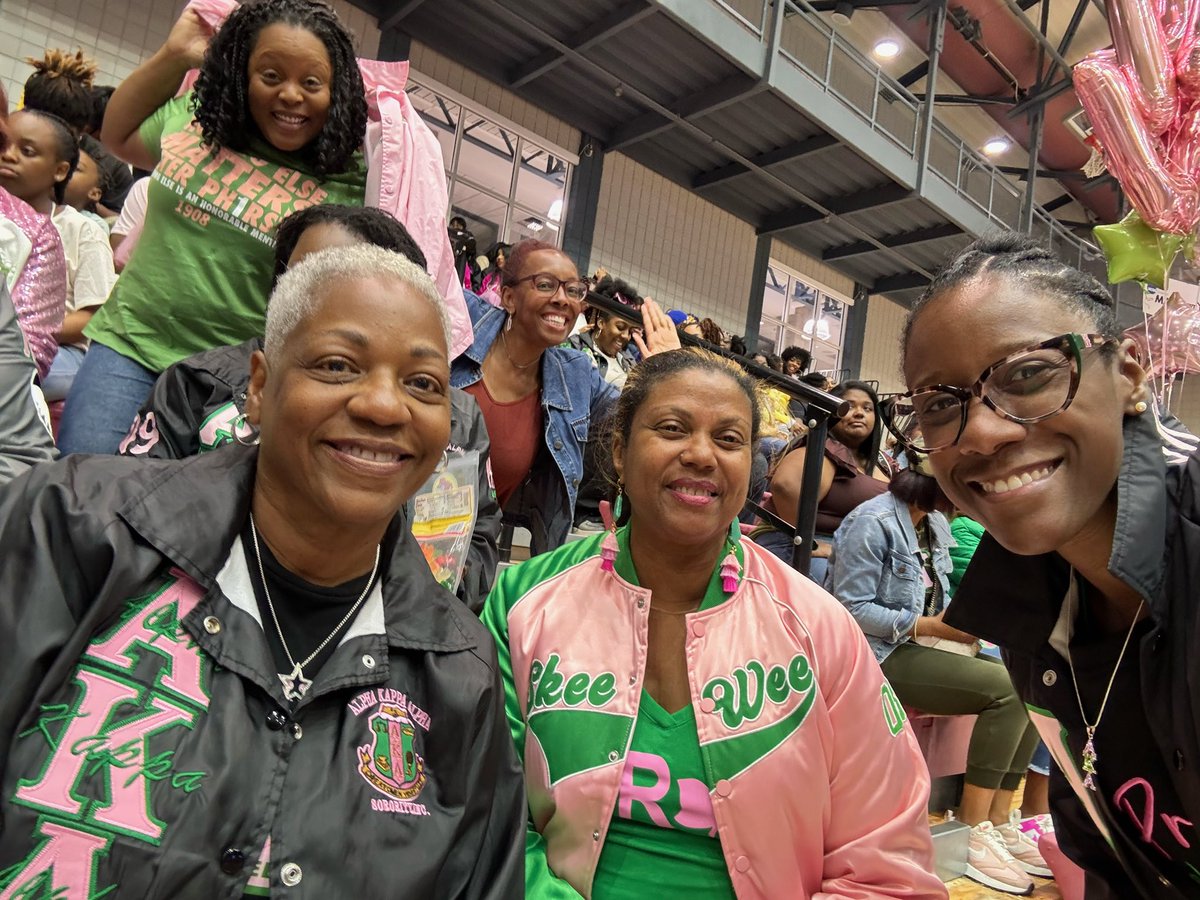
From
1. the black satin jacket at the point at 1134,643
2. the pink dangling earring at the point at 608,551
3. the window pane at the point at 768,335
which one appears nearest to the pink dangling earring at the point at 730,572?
the pink dangling earring at the point at 608,551

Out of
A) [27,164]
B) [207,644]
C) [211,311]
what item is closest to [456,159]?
[27,164]

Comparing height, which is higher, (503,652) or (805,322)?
(805,322)

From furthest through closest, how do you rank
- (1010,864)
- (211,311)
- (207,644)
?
(1010,864) < (211,311) < (207,644)

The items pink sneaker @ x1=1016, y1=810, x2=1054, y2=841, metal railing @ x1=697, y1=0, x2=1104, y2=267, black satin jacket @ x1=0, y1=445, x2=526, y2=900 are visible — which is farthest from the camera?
metal railing @ x1=697, y1=0, x2=1104, y2=267

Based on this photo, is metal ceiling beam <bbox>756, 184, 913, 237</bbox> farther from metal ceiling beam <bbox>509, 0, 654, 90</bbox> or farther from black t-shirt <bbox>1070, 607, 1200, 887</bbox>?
black t-shirt <bbox>1070, 607, 1200, 887</bbox>

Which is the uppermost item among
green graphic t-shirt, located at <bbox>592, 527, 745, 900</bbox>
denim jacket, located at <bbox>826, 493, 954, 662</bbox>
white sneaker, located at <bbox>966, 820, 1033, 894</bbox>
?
denim jacket, located at <bbox>826, 493, 954, 662</bbox>

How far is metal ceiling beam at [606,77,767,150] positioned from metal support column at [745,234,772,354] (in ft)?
8.63

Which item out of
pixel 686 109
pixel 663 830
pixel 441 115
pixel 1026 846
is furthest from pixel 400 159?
pixel 686 109

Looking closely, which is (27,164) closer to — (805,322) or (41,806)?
(41,806)

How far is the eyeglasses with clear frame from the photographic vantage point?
2.76m

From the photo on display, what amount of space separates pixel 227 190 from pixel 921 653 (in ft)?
8.91

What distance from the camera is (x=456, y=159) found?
8.34 metres

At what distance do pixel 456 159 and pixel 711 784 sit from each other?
7917 millimetres

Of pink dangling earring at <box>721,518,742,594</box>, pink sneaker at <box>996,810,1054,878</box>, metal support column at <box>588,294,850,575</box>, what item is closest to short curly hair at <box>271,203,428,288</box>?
metal support column at <box>588,294,850,575</box>
